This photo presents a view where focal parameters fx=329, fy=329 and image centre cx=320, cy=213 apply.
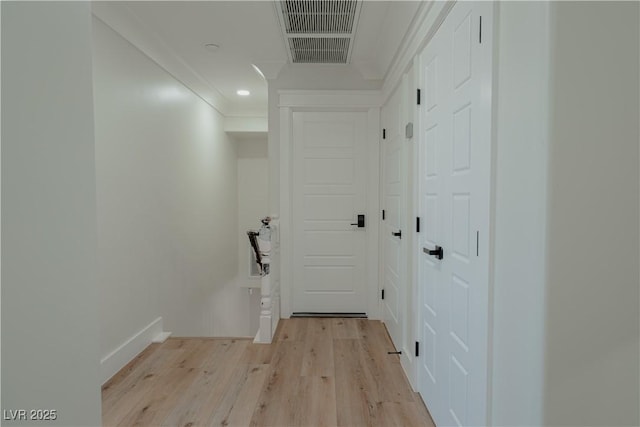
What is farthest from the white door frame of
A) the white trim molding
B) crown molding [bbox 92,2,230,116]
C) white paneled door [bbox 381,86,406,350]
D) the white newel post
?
crown molding [bbox 92,2,230,116]

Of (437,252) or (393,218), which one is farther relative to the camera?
(393,218)

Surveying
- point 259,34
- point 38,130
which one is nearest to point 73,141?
point 38,130

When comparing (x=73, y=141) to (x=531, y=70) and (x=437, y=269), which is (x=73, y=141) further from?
(x=437, y=269)

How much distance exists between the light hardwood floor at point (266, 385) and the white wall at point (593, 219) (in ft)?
3.69

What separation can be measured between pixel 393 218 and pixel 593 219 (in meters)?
1.95

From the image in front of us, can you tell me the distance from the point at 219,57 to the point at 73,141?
9.17 ft

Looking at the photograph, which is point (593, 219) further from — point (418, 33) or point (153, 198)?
point (153, 198)

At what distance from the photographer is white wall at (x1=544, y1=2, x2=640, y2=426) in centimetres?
87

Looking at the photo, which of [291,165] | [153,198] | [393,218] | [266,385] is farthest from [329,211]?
[266,385]

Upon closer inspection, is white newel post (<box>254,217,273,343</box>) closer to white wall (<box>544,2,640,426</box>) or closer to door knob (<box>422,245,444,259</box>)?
door knob (<box>422,245,444,259</box>)

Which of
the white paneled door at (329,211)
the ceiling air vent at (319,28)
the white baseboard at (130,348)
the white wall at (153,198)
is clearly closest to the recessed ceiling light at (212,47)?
the white wall at (153,198)

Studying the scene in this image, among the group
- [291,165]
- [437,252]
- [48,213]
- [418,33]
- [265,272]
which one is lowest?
[265,272]

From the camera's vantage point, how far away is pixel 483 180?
4.01 ft

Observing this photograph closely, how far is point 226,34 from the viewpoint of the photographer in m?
2.78
